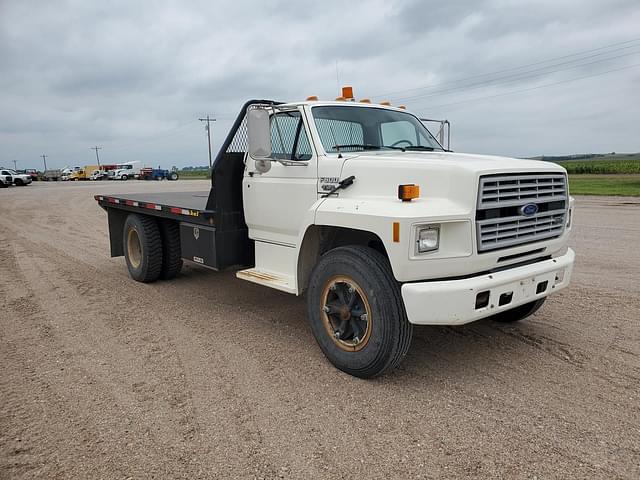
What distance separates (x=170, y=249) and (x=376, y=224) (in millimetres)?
4274

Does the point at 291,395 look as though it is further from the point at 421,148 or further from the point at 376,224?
the point at 421,148

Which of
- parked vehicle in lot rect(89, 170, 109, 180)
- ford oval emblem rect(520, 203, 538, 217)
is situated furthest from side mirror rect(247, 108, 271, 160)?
parked vehicle in lot rect(89, 170, 109, 180)

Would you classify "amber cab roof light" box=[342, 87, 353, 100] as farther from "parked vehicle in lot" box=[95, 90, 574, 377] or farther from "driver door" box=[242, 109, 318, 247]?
"driver door" box=[242, 109, 318, 247]

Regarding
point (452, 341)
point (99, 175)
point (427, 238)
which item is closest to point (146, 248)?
point (452, 341)

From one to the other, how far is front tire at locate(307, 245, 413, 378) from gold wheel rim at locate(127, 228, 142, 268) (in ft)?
13.6

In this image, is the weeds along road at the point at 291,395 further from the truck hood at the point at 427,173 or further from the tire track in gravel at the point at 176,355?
the truck hood at the point at 427,173

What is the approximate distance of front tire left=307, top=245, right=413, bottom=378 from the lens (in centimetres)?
353

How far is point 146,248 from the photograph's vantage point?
6.84 meters

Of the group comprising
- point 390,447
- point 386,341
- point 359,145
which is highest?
point 359,145

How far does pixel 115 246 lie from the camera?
7.87 m

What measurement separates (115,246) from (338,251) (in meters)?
5.20

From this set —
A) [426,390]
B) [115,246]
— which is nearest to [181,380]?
[426,390]

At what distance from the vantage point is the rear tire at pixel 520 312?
4730 mm

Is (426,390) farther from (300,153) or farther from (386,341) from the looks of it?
(300,153)
